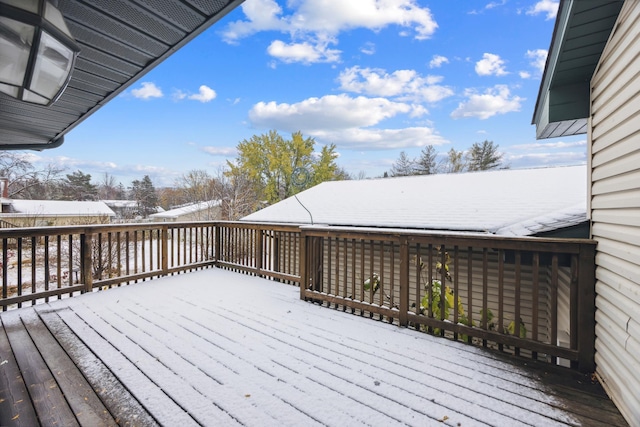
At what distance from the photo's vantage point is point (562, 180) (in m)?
7.44

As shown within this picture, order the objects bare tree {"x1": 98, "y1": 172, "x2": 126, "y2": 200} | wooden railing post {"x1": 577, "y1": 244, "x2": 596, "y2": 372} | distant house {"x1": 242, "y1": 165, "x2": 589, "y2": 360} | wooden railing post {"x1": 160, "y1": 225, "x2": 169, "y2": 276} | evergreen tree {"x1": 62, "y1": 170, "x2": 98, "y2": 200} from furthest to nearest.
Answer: bare tree {"x1": 98, "y1": 172, "x2": 126, "y2": 200}, evergreen tree {"x1": 62, "y1": 170, "x2": 98, "y2": 200}, distant house {"x1": 242, "y1": 165, "x2": 589, "y2": 360}, wooden railing post {"x1": 160, "y1": 225, "x2": 169, "y2": 276}, wooden railing post {"x1": 577, "y1": 244, "x2": 596, "y2": 372}

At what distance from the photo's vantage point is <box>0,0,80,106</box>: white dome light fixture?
1318mm

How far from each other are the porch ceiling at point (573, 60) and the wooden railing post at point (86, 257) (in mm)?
5269

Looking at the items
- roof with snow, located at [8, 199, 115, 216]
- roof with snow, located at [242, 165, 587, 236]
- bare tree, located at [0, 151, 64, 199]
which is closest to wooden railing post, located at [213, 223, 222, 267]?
roof with snow, located at [242, 165, 587, 236]

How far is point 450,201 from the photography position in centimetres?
757

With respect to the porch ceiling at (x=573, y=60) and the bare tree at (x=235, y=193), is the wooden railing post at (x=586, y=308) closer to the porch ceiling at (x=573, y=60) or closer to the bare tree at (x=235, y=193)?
the porch ceiling at (x=573, y=60)

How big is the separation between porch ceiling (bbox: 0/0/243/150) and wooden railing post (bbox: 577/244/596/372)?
2.95m

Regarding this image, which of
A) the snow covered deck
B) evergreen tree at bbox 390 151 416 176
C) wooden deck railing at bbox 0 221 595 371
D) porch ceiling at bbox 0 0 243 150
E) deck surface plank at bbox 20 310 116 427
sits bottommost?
the snow covered deck

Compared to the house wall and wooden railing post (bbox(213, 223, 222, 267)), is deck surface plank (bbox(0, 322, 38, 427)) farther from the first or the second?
wooden railing post (bbox(213, 223, 222, 267))

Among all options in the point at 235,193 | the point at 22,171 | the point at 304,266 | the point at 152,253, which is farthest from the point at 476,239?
the point at 22,171

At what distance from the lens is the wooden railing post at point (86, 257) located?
12.5 ft

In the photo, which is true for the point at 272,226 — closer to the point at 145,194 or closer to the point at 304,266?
the point at 304,266

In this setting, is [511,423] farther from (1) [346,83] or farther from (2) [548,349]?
(1) [346,83]

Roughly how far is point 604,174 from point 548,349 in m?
1.38
